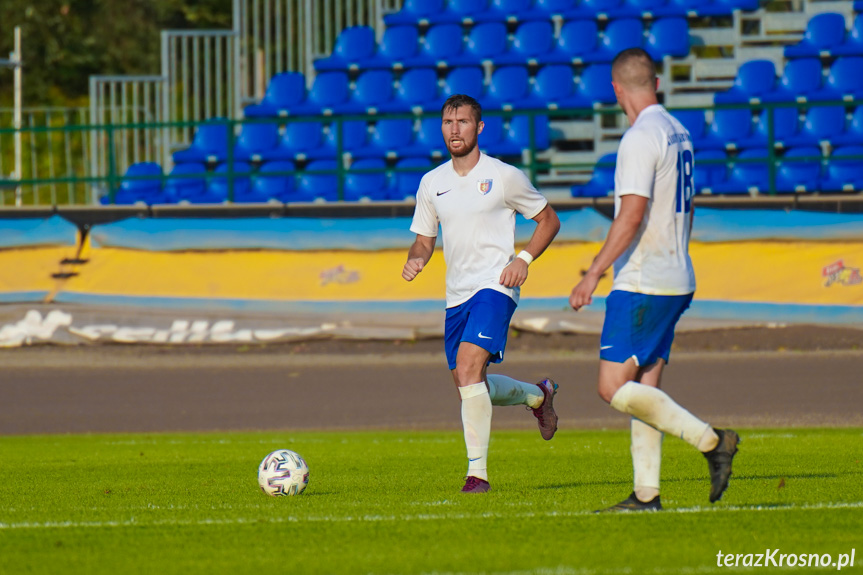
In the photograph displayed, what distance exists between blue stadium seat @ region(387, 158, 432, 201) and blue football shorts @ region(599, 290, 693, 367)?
43.5 feet

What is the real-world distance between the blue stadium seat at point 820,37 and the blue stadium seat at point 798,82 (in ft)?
0.90

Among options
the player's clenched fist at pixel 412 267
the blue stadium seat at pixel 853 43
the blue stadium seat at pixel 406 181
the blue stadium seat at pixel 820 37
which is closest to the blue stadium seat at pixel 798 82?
the blue stadium seat at pixel 820 37

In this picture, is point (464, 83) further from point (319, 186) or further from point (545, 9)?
point (319, 186)

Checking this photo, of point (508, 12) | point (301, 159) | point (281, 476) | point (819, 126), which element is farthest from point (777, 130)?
point (281, 476)

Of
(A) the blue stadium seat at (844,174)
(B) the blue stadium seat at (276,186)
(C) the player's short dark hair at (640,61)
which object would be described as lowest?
(B) the blue stadium seat at (276,186)

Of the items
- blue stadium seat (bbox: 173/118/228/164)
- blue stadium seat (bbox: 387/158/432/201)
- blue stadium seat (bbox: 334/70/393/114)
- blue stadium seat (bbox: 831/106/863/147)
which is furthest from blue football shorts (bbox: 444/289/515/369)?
blue stadium seat (bbox: 334/70/393/114)

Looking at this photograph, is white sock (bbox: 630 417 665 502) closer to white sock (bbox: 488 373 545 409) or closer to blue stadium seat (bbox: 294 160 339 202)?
white sock (bbox: 488 373 545 409)

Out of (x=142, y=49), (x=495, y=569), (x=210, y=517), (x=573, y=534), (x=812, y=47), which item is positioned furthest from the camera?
(x=142, y=49)

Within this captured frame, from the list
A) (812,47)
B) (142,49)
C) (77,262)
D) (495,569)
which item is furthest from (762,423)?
(142,49)

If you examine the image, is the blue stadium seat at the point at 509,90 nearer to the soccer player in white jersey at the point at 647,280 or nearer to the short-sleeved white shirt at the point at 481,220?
the short-sleeved white shirt at the point at 481,220

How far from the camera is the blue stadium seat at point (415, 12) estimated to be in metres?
22.4

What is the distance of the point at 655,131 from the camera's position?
520 centimetres

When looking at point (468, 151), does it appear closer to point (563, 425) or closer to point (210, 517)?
point (210, 517)

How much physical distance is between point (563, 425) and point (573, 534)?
249 inches
